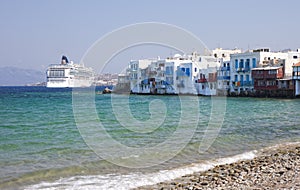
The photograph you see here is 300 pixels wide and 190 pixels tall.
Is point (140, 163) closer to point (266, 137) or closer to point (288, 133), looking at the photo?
point (266, 137)

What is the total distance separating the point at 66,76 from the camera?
403ft

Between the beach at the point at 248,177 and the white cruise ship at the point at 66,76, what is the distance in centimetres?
11145

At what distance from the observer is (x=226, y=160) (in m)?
12.4

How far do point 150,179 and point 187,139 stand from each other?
691cm

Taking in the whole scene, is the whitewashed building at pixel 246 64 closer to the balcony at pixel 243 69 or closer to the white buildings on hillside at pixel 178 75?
the balcony at pixel 243 69

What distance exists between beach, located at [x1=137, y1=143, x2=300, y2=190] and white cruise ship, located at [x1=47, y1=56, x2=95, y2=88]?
4388 inches

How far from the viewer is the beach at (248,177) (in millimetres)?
8539

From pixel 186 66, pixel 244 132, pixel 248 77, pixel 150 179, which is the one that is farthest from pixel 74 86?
pixel 150 179

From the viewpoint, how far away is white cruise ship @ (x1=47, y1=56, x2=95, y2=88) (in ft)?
400

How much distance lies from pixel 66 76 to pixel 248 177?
4613 inches

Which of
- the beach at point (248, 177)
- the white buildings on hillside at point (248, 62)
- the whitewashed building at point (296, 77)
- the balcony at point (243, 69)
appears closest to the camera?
the beach at point (248, 177)

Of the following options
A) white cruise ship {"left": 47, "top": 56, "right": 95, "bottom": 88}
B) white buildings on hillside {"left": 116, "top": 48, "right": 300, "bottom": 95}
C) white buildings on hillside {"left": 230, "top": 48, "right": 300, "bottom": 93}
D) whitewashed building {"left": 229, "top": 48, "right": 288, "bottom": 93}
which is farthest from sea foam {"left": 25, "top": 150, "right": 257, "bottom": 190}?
white cruise ship {"left": 47, "top": 56, "right": 95, "bottom": 88}

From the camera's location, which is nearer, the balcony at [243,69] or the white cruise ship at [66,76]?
the balcony at [243,69]

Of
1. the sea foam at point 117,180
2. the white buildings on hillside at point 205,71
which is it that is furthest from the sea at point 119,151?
the white buildings on hillside at point 205,71
